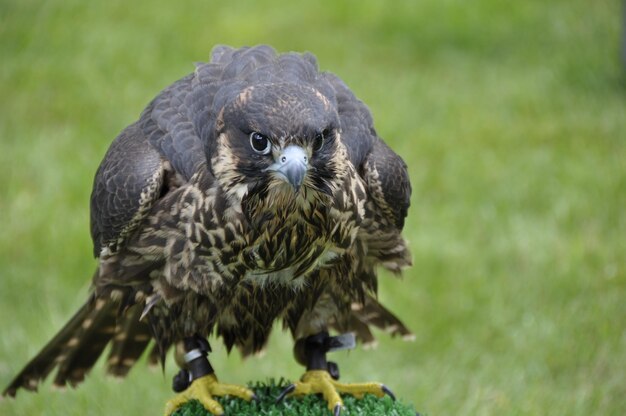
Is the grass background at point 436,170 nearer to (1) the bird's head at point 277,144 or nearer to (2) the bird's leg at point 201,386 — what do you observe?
(2) the bird's leg at point 201,386

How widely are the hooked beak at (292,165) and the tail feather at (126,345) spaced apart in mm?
1508

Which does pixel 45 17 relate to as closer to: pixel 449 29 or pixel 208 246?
pixel 449 29

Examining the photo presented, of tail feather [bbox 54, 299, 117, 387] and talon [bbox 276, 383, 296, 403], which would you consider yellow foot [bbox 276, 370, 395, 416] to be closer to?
talon [bbox 276, 383, 296, 403]

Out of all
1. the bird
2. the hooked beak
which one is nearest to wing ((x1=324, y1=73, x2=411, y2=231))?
the bird

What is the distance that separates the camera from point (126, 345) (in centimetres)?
449

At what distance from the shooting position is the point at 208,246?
3.57 metres

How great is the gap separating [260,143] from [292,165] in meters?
0.17

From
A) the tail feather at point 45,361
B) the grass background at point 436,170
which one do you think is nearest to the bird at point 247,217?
the tail feather at point 45,361

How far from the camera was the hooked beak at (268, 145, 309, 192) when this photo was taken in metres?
3.08

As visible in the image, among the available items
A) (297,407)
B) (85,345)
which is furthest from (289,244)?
(85,345)

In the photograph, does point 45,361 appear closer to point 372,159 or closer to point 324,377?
point 324,377

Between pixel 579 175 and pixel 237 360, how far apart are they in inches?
116

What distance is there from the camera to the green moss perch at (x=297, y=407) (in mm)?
3840

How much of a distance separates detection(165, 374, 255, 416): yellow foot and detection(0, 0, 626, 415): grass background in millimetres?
1386
